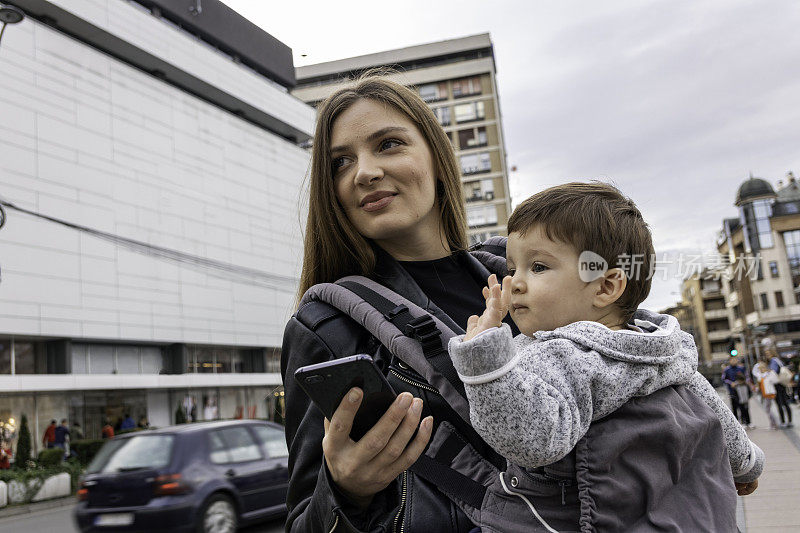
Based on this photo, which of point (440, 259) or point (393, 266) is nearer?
point (393, 266)

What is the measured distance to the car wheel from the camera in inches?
331

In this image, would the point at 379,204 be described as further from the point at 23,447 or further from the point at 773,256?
the point at 773,256

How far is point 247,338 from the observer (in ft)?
132

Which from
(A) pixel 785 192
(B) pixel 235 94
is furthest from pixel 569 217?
(A) pixel 785 192

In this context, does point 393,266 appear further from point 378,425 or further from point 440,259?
point 378,425

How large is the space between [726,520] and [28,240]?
2981 centimetres

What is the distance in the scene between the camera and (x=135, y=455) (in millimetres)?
8609

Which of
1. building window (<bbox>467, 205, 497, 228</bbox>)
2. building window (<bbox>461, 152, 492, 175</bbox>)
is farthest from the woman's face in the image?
building window (<bbox>461, 152, 492, 175</bbox>)

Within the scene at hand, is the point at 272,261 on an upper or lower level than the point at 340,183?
upper

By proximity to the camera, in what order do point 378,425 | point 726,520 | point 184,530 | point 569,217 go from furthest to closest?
point 184,530, point 569,217, point 726,520, point 378,425

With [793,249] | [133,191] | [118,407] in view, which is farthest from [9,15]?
[793,249]

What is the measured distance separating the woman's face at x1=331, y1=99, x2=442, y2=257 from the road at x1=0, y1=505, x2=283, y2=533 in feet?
26.6

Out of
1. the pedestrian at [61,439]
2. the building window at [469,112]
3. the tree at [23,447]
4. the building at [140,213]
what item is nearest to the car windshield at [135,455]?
the building at [140,213]

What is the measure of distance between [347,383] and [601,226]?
74cm
